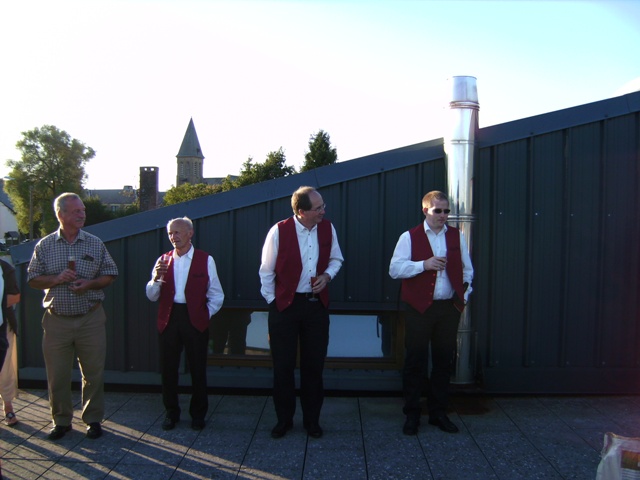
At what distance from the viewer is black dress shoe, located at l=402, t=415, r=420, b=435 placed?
15.0 ft

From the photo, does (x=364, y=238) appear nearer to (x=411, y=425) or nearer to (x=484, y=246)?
(x=484, y=246)

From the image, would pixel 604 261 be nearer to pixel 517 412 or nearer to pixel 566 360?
pixel 566 360

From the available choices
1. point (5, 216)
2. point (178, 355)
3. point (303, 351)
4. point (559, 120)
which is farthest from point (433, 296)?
point (5, 216)

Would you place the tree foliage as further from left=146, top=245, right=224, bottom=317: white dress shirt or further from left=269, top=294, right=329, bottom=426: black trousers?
left=269, top=294, right=329, bottom=426: black trousers

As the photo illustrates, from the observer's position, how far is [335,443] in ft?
14.5

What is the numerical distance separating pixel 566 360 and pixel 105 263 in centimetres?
420

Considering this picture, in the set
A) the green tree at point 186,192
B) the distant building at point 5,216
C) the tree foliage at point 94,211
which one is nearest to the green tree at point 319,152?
the green tree at point 186,192

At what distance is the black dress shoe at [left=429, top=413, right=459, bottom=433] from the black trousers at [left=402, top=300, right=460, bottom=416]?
0.04 meters

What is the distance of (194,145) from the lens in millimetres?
115438

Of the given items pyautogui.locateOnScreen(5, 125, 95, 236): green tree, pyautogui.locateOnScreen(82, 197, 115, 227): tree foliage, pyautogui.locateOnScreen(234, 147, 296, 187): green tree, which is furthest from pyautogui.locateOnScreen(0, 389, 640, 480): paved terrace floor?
pyautogui.locateOnScreen(5, 125, 95, 236): green tree

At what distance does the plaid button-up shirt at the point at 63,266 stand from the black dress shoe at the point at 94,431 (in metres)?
0.87

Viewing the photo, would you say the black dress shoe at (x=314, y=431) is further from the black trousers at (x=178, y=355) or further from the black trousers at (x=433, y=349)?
the black trousers at (x=178, y=355)

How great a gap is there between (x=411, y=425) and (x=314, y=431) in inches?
29.9

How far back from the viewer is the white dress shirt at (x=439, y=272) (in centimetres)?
454
